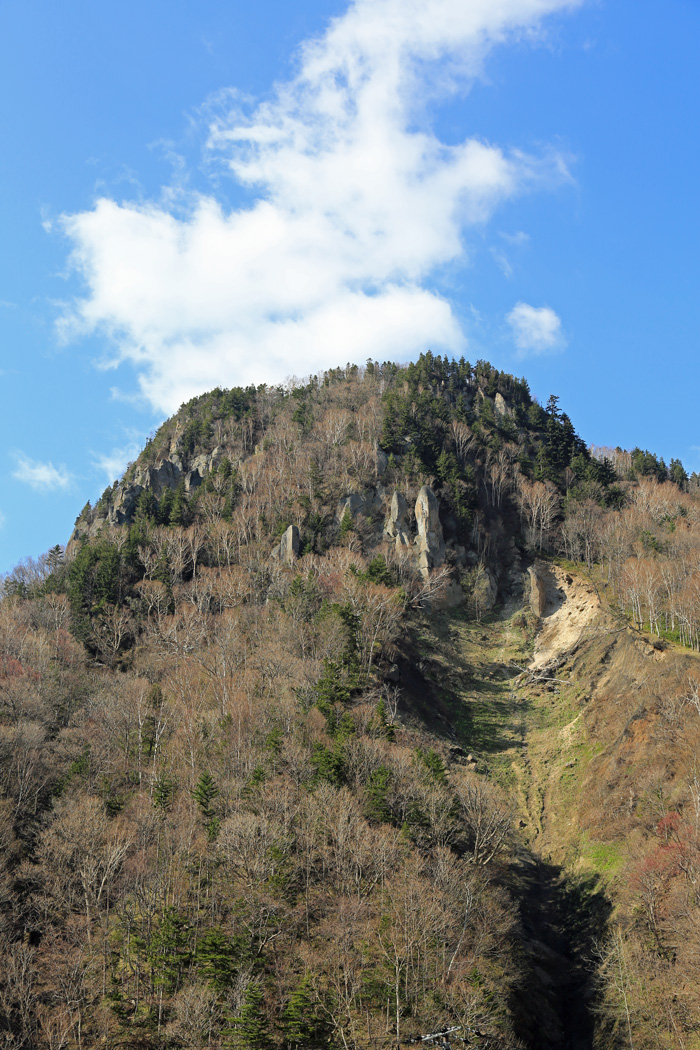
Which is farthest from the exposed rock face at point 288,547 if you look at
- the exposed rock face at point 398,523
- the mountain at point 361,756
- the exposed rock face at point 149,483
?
the exposed rock face at point 149,483

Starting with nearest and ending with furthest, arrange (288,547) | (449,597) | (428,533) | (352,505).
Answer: (288,547)
(449,597)
(428,533)
(352,505)

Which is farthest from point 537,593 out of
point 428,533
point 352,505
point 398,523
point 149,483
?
point 149,483

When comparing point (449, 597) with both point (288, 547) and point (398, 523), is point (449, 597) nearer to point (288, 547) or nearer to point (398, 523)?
point (398, 523)

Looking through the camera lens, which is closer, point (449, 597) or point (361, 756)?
point (361, 756)

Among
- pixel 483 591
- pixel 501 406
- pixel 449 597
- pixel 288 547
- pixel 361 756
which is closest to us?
pixel 361 756

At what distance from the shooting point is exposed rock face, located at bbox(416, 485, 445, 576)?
3593 inches

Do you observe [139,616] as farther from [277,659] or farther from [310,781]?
[310,781]

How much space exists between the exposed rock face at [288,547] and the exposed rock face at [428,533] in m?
15.7

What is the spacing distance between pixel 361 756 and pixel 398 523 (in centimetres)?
4677

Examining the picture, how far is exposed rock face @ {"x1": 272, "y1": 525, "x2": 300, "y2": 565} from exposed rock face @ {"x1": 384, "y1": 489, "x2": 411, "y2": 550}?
1228 centimetres

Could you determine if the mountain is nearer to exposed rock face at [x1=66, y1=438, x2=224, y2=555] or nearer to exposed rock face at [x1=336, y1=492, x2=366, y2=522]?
exposed rock face at [x1=336, y1=492, x2=366, y2=522]

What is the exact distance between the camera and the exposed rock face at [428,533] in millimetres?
91250

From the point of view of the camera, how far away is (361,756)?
50.6 m

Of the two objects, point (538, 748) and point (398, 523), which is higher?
point (398, 523)
